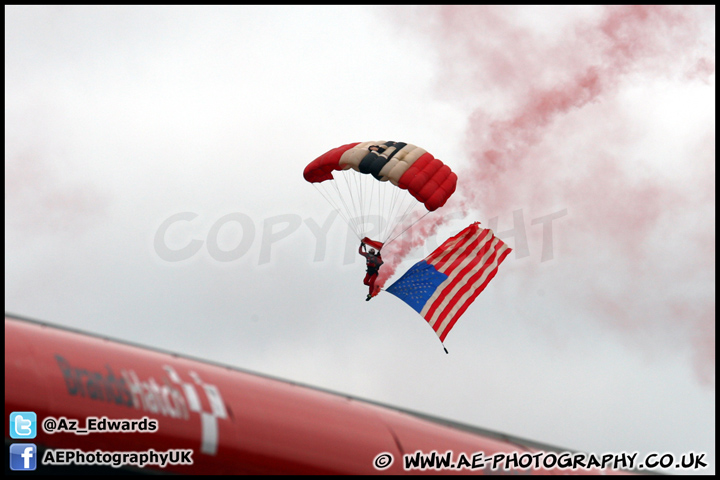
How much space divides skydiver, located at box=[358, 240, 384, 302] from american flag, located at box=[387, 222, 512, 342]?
1.15 metres

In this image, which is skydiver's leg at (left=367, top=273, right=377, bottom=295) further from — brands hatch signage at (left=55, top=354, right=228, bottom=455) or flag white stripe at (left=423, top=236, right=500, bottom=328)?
brands hatch signage at (left=55, top=354, right=228, bottom=455)

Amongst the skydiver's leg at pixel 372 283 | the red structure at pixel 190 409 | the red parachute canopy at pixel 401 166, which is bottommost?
the red structure at pixel 190 409

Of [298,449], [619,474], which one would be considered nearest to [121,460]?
[298,449]

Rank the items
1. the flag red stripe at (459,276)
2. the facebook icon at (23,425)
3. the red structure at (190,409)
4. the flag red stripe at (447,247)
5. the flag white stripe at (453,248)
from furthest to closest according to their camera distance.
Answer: the flag red stripe at (447,247)
the flag white stripe at (453,248)
the flag red stripe at (459,276)
the red structure at (190,409)
the facebook icon at (23,425)

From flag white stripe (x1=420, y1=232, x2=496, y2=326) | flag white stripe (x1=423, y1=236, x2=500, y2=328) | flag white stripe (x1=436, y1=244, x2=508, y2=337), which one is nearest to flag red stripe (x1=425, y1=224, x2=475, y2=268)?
flag white stripe (x1=420, y1=232, x2=496, y2=326)

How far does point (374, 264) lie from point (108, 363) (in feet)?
44.1

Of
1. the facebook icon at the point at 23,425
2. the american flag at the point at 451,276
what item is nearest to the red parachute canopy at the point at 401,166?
the american flag at the point at 451,276

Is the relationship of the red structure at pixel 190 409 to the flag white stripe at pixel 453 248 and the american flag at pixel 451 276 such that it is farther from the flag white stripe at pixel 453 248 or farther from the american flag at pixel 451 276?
the flag white stripe at pixel 453 248

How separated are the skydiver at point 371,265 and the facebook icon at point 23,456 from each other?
48.8ft

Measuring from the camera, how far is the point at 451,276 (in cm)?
3122

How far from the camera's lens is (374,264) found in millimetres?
30188

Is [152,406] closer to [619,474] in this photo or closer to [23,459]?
[23,459]

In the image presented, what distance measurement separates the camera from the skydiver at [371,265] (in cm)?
3009

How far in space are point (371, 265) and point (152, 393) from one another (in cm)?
1316
